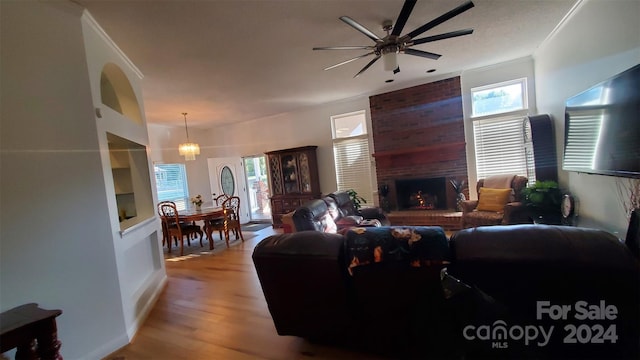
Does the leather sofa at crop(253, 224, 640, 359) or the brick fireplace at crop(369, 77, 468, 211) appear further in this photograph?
the brick fireplace at crop(369, 77, 468, 211)

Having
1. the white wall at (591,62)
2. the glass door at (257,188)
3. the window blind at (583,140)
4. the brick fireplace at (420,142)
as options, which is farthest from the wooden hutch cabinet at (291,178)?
the window blind at (583,140)

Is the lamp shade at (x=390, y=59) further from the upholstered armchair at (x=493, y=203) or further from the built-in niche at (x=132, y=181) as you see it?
the built-in niche at (x=132, y=181)

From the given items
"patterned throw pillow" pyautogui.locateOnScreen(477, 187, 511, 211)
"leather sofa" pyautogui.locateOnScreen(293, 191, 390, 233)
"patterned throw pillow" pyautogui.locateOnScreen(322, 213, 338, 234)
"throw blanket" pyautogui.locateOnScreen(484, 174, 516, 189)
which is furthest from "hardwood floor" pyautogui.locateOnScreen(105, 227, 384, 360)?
"throw blanket" pyautogui.locateOnScreen(484, 174, 516, 189)

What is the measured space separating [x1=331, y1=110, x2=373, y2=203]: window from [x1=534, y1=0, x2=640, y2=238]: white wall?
305 centimetres

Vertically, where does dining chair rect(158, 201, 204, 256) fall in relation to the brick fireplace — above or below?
below

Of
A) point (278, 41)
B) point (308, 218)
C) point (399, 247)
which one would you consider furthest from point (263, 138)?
point (399, 247)

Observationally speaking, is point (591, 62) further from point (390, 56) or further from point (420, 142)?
point (420, 142)

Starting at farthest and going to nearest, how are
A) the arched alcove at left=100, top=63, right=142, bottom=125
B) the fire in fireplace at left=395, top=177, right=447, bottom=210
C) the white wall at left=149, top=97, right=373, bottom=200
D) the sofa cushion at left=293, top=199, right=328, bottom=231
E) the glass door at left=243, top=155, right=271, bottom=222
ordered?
1. the glass door at left=243, top=155, right=271, bottom=222
2. the white wall at left=149, top=97, right=373, bottom=200
3. the fire in fireplace at left=395, top=177, right=447, bottom=210
4. the sofa cushion at left=293, top=199, right=328, bottom=231
5. the arched alcove at left=100, top=63, right=142, bottom=125

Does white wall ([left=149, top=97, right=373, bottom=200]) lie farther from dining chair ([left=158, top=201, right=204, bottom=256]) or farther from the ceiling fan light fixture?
the ceiling fan light fixture

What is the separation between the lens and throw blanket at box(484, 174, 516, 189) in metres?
Result: 4.10

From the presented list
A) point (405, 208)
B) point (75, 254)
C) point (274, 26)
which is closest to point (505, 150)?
point (405, 208)

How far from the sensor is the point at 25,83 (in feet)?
5.98

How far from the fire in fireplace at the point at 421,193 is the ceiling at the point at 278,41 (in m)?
1.91

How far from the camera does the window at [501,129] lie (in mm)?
4418
